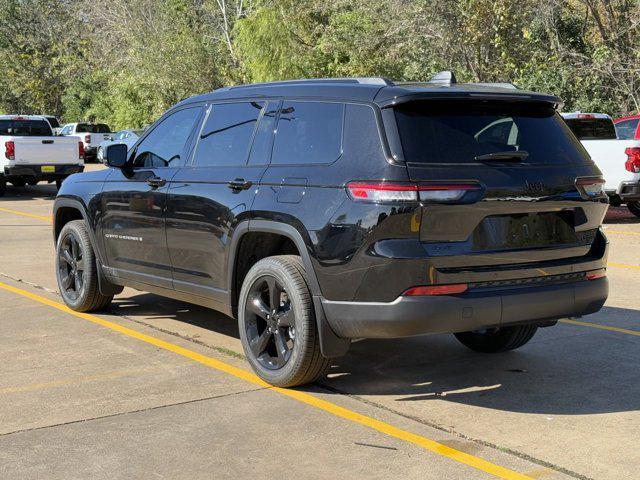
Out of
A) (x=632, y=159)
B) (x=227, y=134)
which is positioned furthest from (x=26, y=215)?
(x=227, y=134)

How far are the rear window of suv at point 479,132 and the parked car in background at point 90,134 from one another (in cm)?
3535

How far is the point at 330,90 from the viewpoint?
569cm

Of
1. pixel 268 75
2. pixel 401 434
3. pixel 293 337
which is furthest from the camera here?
pixel 268 75

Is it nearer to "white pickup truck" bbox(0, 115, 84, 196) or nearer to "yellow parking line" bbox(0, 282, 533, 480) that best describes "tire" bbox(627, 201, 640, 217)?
"white pickup truck" bbox(0, 115, 84, 196)

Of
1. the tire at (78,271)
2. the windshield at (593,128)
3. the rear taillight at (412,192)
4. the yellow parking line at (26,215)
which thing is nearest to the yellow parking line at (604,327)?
the rear taillight at (412,192)

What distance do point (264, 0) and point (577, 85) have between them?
13232 millimetres

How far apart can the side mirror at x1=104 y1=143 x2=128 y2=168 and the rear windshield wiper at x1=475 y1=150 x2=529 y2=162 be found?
10.5 feet

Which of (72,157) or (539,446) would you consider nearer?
(539,446)

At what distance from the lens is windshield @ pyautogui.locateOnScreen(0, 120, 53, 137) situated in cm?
2289

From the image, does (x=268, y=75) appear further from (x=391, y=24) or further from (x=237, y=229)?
(x=237, y=229)

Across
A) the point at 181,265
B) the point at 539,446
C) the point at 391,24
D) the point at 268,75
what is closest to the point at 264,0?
the point at 268,75

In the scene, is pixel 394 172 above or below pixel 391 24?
below

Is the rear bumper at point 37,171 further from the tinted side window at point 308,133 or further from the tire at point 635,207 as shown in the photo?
the tinted side window at point 308,133

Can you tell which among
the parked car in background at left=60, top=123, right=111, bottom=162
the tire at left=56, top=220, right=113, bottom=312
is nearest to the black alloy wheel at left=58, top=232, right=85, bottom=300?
the tire at left=56, top=220, right=113, bottom=312
